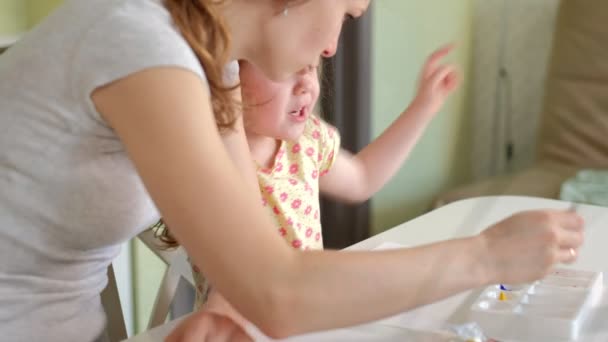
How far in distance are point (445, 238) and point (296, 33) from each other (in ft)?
1.49

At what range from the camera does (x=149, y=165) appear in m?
0.62

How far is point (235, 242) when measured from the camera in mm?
618

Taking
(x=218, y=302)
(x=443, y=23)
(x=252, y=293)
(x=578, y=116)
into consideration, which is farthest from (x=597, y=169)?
(x=252, y=293)

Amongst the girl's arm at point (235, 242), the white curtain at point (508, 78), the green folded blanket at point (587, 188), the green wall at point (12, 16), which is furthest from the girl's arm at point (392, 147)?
the white curtain at point (508, 78)

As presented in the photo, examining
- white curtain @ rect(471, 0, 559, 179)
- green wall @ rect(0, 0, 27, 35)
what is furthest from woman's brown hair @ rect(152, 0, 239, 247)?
white curtain @ rect(471, 0, 559, 179)

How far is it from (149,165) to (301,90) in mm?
399

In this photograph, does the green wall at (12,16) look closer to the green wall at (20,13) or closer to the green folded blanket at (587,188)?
the green wall at (20,13)

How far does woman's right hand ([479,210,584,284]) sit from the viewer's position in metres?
0.70

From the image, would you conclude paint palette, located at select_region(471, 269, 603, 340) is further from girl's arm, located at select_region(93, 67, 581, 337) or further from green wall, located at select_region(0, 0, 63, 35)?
green wall, located at select_region(0, 0, 63, 35)

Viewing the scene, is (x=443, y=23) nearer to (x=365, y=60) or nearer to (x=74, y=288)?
(x=365, y=60)

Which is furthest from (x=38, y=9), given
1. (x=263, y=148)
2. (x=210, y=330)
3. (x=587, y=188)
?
(x=587, y=188)

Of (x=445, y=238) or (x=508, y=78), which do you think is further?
(x=508, y=78)

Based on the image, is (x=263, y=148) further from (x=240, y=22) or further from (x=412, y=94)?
(x=412, y=94)

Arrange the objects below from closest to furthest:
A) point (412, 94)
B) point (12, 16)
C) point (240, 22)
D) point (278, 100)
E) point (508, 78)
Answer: point (240, 22) → point (278, 100) → point (12, 16) → point (412, 94) → point (508, 78)
